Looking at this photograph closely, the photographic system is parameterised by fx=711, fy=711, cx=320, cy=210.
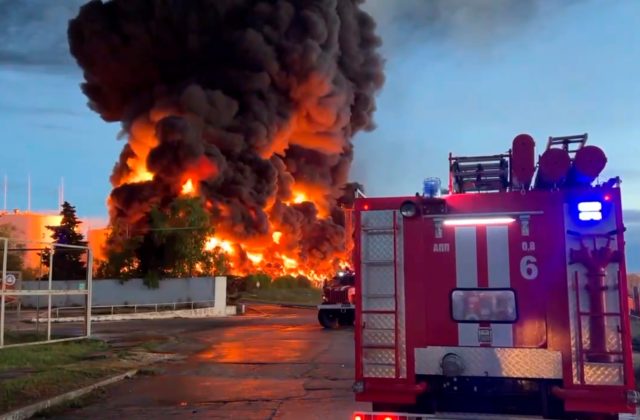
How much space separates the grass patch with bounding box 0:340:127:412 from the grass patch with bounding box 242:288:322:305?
1272 inches

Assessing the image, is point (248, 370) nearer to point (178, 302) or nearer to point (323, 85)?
point (178, 302)

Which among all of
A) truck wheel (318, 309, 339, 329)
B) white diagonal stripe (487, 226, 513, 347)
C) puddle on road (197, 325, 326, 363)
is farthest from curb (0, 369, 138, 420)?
truck wheel (318, 309, 339, 329)

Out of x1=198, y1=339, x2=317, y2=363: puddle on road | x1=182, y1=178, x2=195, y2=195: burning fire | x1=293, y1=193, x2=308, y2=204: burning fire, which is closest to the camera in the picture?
x1=198, y1=339, x2=317, y2=363: puddle on road

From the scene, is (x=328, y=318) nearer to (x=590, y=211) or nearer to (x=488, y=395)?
(x=488, y=395)

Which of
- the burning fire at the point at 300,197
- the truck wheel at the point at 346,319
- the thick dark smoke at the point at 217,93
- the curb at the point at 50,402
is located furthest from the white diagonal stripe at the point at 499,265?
the burning fire at the point at 300,197

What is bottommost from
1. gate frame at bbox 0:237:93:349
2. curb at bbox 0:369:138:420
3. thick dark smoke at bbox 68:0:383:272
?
curb at bbox 0:369:138:420

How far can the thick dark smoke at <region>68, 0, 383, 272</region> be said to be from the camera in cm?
5150

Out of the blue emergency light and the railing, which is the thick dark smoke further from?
the blue emergency light

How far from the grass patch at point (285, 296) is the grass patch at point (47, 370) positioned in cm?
3231

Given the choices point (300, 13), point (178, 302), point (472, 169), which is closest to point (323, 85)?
point (300, 13)

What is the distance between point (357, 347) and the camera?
5.03m

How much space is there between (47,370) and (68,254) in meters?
41.1

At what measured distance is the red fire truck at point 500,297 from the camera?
15.1 ft

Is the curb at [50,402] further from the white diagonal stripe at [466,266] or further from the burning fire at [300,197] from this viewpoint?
the burning fire at [300,197]
